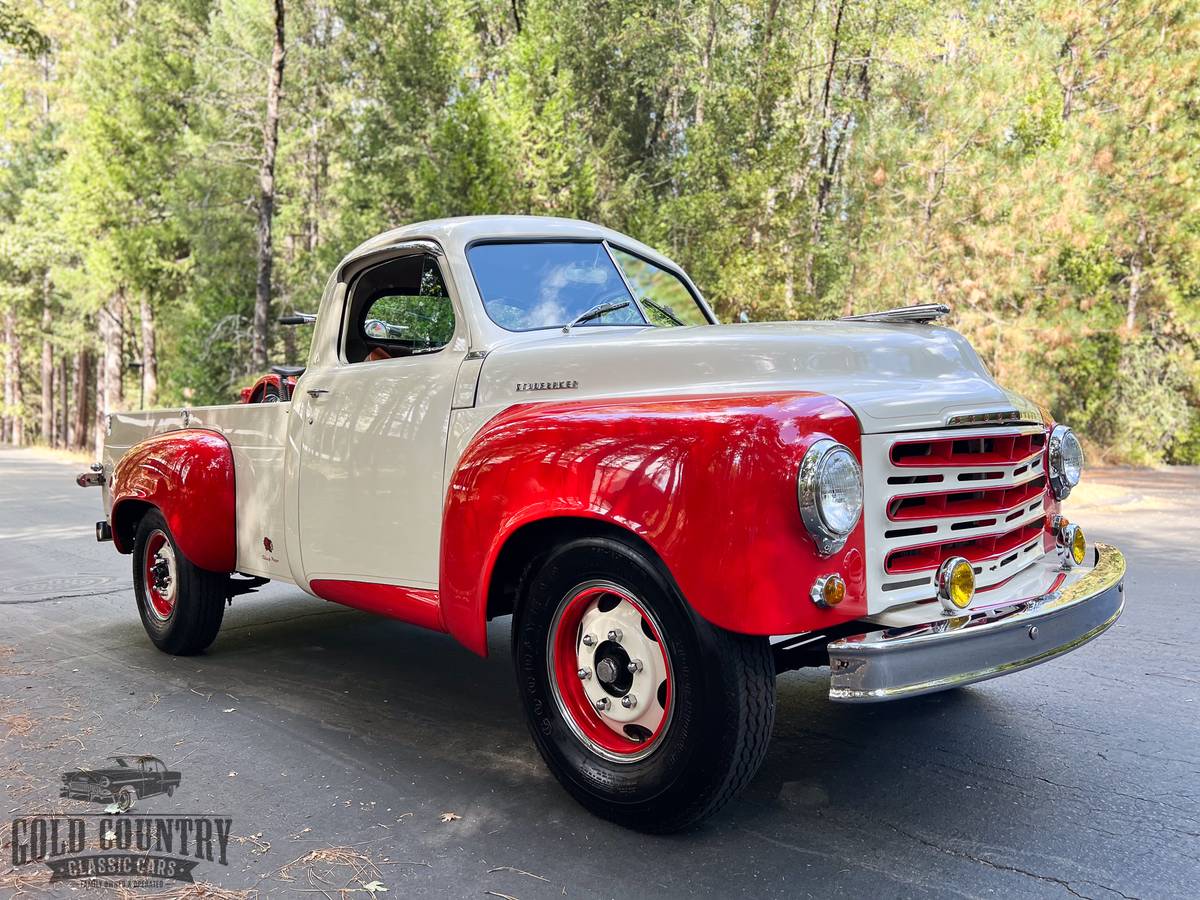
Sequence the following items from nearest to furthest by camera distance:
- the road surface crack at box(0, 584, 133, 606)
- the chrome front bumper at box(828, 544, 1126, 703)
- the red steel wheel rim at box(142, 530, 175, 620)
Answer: the chrome front bumper at box(828, 544, 1126, 703), the red steel wheel rim at box(142, 530, 175, 620), the road surface crack at box(0, 584, 133, 606)

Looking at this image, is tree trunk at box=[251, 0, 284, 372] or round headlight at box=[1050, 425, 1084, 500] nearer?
round headlight at box=[1050, 425, 1084, 500]

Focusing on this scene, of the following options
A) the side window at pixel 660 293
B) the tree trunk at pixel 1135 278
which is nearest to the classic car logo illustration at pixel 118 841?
the side window at pixel 660 293

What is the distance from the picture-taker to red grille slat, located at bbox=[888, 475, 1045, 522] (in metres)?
2.88

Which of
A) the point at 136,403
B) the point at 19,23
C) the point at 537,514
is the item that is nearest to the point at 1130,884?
the point at 537,514

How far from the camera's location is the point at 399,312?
14.8ft

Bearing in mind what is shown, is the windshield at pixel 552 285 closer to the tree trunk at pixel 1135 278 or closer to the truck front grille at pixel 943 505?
the truck front grille at pixel 943 505

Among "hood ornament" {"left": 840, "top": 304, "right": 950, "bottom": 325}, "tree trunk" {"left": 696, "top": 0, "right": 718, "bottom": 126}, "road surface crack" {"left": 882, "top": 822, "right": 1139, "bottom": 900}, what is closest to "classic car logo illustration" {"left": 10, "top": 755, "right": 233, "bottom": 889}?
"road surface crack" {"left": 882, "top": 822, "right": 1139, "bottom": 900}

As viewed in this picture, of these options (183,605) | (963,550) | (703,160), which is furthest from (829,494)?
(703,160)

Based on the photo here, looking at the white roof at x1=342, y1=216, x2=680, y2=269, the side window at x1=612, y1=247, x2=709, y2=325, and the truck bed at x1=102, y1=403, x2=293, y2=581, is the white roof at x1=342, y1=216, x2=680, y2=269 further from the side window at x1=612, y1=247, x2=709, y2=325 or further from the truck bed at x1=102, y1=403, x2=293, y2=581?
the truck bed at x1=102, y1=403, x2=293, y2=581

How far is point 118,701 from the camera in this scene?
14.4 ft

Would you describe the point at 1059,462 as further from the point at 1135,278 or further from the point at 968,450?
the point at 1135,278

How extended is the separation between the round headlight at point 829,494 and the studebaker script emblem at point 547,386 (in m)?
1.11

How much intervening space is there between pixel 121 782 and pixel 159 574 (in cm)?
217

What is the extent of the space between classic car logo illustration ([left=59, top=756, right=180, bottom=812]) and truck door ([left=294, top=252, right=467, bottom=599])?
3.50ft
